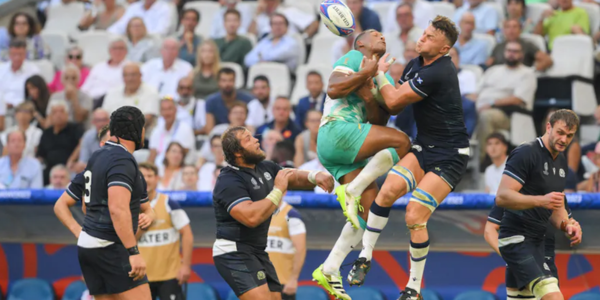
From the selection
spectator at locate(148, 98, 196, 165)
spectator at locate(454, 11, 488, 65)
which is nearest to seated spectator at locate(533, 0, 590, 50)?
spectator at locate(454, 11, 488, 65)

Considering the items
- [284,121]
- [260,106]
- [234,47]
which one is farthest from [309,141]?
[234,47]

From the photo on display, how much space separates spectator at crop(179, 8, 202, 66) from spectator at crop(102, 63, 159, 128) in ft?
4.15

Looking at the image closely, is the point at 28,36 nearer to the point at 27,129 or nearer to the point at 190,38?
the point at 27,129

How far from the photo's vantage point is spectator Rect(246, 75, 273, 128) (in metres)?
12.0

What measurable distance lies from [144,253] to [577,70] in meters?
6.12

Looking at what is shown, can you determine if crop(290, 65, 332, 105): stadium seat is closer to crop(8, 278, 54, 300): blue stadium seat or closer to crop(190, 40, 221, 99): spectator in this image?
crop(190, 40, 221, 99): spectator

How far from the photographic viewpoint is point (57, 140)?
489 inches

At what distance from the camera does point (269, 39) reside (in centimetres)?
1330

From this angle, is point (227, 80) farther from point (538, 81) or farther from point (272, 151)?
point (538, 81)

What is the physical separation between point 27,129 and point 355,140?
23.7 feet

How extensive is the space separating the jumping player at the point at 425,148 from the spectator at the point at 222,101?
5.38 metres

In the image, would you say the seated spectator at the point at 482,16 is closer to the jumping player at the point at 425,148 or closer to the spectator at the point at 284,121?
the spectator at the point at 284,121

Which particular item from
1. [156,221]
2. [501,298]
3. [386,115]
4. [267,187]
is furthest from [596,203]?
[156,221]

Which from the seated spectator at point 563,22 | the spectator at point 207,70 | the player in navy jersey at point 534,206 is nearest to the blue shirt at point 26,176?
the spectator at point 207,70
